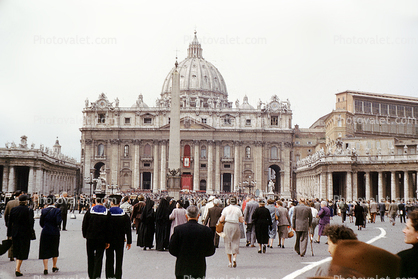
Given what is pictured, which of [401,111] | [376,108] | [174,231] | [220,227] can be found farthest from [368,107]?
[174,231]

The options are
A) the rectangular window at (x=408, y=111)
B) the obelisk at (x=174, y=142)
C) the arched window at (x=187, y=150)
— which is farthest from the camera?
the arched window at (x=187, y=150)

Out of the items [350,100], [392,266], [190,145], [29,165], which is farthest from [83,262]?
[190,145]

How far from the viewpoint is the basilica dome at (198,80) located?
103 meters

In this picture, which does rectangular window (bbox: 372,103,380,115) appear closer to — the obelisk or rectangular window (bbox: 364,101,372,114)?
rectangular window (bbox: 364,101,372,114)

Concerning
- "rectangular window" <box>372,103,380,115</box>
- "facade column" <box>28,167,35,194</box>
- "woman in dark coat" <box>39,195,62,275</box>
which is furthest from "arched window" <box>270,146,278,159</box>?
"woman in dark coat" <box>39,195,62,275</box>

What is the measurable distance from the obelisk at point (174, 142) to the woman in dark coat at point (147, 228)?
10474 mm

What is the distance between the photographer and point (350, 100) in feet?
236

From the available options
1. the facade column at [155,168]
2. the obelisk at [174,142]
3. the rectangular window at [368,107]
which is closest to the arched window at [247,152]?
the facade column at [155,168]

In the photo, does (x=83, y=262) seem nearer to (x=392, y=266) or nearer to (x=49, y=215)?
(x=49, y=215)

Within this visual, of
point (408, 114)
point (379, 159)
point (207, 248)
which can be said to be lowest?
point (207, 248)

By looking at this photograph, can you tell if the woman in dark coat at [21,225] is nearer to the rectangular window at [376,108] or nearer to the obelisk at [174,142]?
the obelisk at [174,142]

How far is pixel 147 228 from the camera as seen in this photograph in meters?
16.1

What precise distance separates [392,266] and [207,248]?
14.6ft

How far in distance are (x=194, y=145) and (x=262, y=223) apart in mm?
66020
